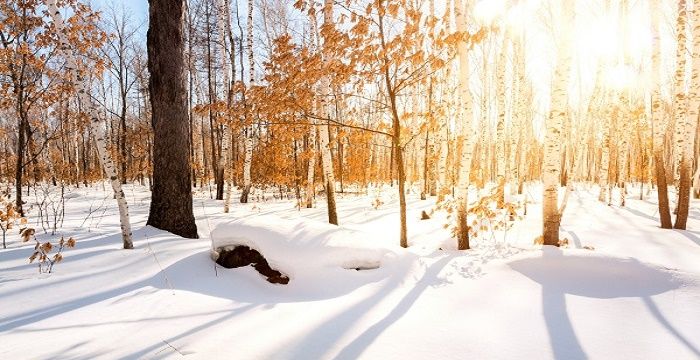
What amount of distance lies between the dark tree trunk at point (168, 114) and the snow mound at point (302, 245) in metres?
1.74

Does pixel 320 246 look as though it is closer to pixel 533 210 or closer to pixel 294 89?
pixel 294 89

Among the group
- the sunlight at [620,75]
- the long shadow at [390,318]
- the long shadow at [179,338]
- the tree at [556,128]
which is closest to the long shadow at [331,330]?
the long shadow at [390,318]

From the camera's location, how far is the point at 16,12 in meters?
9.30

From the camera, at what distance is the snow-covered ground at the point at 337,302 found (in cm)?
266

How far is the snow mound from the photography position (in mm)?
4523

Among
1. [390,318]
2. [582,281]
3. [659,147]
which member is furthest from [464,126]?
[659,147]

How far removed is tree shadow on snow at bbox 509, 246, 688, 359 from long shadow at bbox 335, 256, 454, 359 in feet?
3.27

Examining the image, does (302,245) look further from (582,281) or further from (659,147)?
(659,147)

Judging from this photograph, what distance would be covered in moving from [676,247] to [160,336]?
8.10 metres

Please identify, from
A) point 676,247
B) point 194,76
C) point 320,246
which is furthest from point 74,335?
point 194,76

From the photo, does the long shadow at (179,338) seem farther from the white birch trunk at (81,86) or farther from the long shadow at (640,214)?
the long shadow at (640,214)

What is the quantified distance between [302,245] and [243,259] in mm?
789

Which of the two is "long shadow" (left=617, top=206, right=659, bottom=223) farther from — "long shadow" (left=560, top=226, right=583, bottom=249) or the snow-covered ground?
the snow-covered ground

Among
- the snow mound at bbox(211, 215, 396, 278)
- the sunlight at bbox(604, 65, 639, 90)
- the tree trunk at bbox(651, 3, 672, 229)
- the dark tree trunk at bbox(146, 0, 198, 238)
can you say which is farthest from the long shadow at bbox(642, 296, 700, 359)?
the sunlight at bbox(604, 65, 639, 90)
